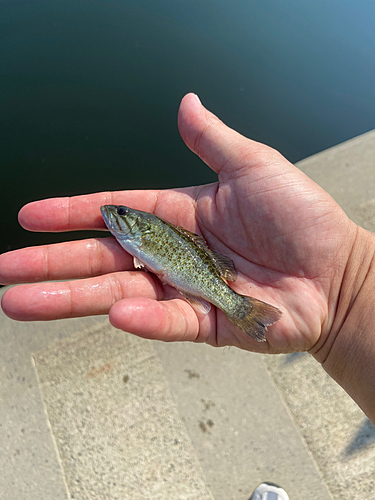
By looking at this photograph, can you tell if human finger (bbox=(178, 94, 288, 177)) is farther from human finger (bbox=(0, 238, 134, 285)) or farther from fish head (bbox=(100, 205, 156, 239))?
human finger (bbox=(0, 238, 134, 285))

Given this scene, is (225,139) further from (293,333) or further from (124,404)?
(124,404)

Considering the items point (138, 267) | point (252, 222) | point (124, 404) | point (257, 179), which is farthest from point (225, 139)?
point (124, 404)

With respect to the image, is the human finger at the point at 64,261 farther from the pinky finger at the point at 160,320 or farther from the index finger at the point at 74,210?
the pinky finger at the point at 160,320

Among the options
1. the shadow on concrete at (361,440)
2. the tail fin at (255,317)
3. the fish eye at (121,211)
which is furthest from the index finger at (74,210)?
the shadow on concrete at (361,440)

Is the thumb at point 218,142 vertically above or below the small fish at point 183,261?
above

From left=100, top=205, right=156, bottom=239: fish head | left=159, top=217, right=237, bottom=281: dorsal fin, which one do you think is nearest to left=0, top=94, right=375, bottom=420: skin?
left=159, top=217, right=237, bottom=281: dorsal fin

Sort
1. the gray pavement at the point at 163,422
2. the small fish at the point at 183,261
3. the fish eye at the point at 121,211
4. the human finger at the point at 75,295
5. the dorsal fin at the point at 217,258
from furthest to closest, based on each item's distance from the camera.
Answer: the gray pavement at the point at 163,422 < the fish eye at the point at 121,211 < the dorsal fin at the point at 217,258 < the small fish at the point at 183,261 < the human finger at the point at 75,295
